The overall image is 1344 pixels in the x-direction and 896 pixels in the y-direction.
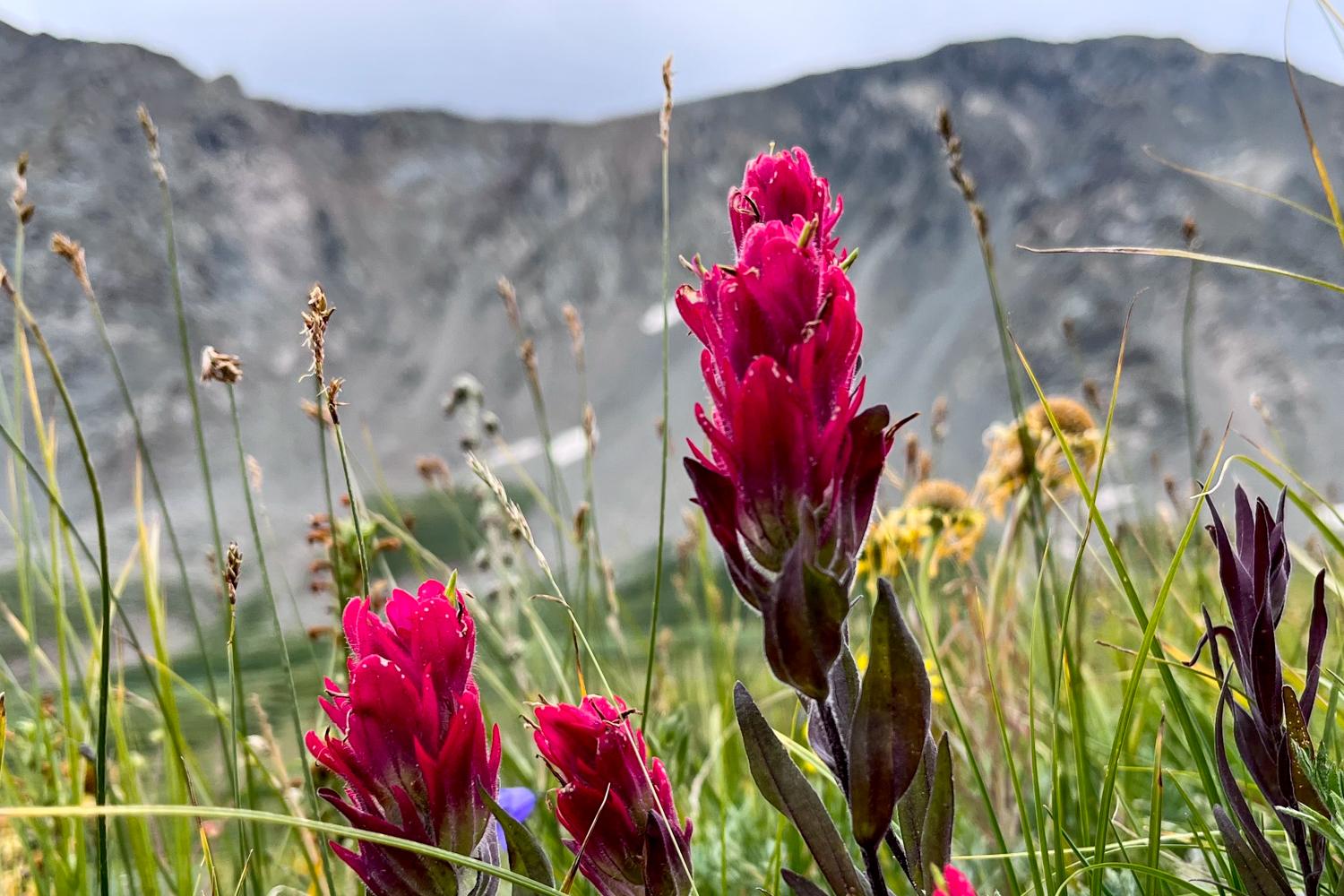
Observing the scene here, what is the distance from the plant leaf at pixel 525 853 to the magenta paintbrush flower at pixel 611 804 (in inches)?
1.1

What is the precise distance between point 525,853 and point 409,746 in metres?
0.10

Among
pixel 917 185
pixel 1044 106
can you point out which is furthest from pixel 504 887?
pixel 1044 106

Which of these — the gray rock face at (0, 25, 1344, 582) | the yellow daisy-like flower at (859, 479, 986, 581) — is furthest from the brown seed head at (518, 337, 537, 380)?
the gray rock face at (0, 25, 1344, 582)

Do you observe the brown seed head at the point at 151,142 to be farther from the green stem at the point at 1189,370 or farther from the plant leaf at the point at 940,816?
the green stem at the point at 1189,370

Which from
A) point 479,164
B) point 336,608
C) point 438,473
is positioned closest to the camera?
point 336,608

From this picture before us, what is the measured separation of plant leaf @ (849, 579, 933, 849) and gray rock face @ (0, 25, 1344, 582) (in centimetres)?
3545

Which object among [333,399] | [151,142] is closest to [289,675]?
[333,399]

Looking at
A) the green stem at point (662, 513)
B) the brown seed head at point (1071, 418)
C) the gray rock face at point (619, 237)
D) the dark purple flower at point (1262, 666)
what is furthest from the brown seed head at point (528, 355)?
the gray rock face at point (619, 237)

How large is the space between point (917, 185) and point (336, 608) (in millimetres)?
48242

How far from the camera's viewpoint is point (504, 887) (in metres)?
0.62

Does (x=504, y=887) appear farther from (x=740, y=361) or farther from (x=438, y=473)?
(x=438, y=473)

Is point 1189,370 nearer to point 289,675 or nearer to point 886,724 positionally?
point 886,724

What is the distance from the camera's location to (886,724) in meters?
0.47

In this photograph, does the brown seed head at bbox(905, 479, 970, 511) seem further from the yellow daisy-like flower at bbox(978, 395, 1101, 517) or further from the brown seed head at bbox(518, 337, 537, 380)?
the brown seed head at bbox(518, 337, 537, 380)
